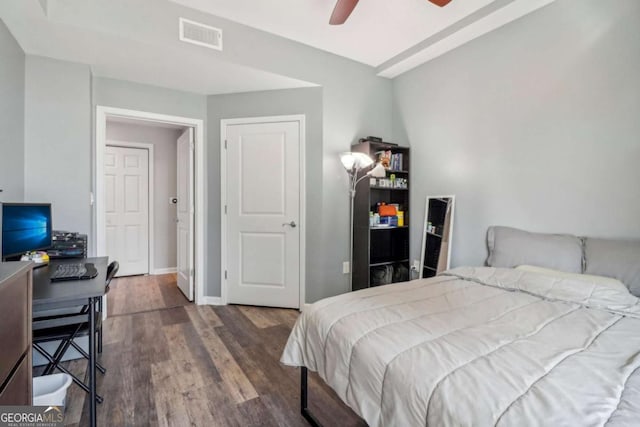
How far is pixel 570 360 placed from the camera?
0.97 meters

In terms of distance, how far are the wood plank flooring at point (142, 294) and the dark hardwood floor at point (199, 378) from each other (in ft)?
0.95

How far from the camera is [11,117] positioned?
212 centimetres

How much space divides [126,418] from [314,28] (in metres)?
3.10

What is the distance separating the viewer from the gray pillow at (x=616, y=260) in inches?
67.0

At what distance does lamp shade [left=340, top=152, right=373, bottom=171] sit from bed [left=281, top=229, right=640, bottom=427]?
1504mm

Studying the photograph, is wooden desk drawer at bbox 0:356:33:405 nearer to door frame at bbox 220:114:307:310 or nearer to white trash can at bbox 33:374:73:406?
white trash can at bbox 33:374:73:406

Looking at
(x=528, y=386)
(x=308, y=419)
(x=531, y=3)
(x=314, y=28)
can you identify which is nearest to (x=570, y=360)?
(x=528, y=386)

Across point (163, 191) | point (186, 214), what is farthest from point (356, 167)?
point (163, 191)

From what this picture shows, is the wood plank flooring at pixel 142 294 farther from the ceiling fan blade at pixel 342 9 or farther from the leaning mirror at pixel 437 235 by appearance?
the ceiling fan blade at pixel 342 9

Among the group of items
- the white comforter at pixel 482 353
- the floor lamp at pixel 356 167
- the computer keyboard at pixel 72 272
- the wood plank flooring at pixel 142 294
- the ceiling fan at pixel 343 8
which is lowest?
the wood plank flooring at pixel 142 294

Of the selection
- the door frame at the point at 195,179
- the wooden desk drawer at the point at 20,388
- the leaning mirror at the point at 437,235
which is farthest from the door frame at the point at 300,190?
the wooden desk drawer at the point at 20,388

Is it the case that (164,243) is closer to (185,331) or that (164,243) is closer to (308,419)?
(185,331)

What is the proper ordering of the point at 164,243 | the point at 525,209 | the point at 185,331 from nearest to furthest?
the point at 525,209
the point at 185,331
the point at 164,243

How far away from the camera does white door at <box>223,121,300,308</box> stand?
3219 millimetres
